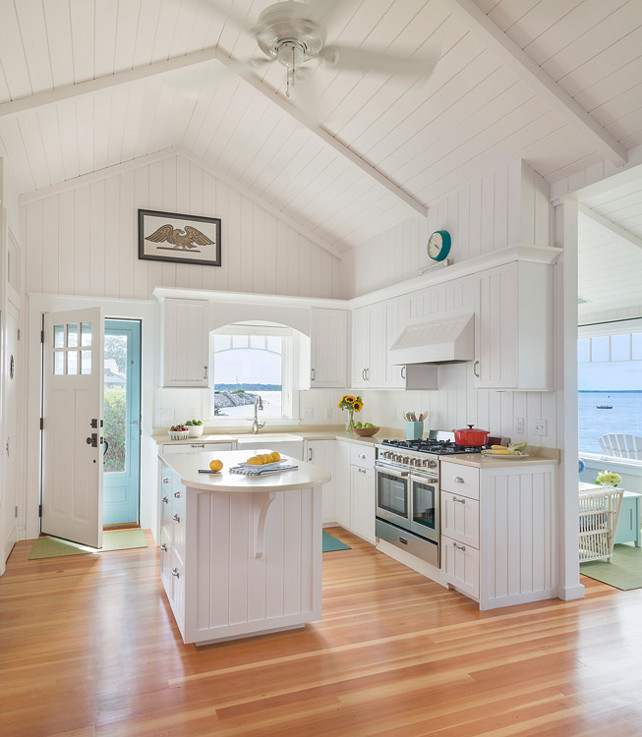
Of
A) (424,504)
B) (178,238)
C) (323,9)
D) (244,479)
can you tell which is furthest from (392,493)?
(323,9)

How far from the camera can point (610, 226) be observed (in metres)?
4.64

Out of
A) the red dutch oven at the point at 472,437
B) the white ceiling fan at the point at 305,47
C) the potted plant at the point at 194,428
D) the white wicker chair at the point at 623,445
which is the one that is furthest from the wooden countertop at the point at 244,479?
the white wicker chair at the point at 623,445

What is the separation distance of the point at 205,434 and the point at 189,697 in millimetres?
3362

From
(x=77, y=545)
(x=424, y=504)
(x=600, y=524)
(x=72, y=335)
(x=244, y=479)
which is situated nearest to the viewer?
(x=244, y=479)

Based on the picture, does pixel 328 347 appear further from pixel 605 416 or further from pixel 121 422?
pixel 605 416

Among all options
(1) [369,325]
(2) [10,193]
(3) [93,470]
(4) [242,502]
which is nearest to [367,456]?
(1) [369,325]

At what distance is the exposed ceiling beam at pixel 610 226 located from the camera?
14.7 feet

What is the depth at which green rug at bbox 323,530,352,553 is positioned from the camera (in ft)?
16.0

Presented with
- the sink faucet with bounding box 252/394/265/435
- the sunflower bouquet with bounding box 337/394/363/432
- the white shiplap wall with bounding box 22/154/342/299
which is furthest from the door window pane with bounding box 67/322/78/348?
the sunflower bouquet with bounding box 337/394/363/432

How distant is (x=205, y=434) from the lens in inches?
225

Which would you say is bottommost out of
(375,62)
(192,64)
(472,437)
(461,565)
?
(461,565)

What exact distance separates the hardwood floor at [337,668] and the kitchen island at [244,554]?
14 cm

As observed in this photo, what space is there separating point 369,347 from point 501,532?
2.50 metres

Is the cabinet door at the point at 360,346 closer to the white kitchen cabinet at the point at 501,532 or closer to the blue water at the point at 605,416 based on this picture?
the white kitchen cabinet at the point at 501,532
